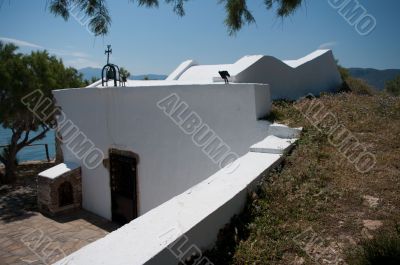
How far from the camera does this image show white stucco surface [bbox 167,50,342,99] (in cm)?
866

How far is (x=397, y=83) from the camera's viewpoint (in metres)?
28.2

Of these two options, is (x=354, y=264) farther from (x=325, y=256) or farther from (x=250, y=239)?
(x=250, y=239)

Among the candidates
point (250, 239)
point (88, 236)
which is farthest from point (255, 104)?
point (88, 236)

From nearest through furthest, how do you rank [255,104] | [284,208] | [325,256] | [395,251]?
[395,251]
[325,256]
[284,208]
[255,104]

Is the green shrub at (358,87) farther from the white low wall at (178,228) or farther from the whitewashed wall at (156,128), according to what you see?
the white low wall at (178,228)

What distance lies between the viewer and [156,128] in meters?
7.53

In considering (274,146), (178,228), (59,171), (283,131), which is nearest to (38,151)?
(59,171)

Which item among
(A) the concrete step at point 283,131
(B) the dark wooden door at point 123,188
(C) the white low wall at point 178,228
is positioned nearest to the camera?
(C) the white low wall at point 178,228

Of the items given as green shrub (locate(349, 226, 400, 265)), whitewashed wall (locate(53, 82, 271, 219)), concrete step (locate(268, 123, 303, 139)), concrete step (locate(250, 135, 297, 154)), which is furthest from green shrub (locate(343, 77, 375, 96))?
green shrub (locate(349, 226, 400, 265))

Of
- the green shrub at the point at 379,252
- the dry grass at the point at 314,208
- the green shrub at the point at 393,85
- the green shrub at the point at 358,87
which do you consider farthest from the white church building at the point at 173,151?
the green shrub at the point at 393,85

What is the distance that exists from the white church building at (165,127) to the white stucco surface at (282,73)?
32 millimetres

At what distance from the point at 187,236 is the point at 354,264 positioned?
Result: 1.33 m

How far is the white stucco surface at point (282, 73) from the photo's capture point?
8655mm

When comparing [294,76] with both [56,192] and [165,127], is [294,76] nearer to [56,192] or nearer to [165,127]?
[165,127]
